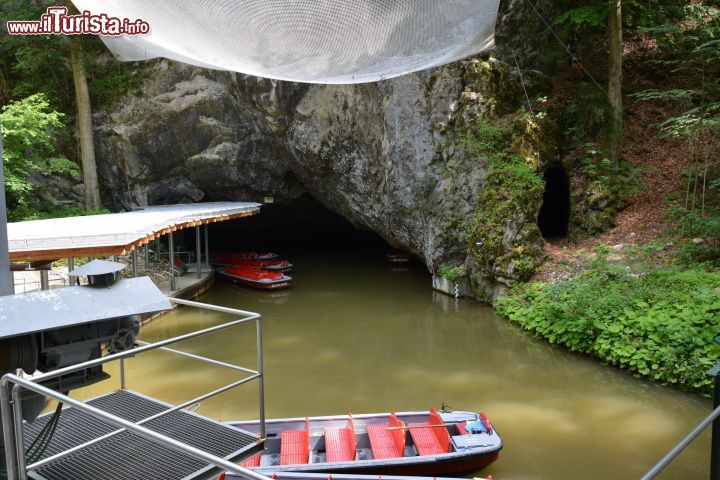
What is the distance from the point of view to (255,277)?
63.1 feet

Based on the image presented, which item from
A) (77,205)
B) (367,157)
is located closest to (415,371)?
(367,157)

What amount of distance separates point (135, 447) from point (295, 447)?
12.1 feet

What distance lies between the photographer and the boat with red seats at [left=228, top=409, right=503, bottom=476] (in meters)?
6.62

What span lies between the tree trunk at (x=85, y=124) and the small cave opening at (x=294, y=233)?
25.5ft

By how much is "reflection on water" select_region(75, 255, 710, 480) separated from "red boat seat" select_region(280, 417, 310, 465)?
1.62 meters

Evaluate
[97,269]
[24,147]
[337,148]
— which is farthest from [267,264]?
[97,269]

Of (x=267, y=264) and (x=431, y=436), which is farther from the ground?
(x=267, y=264)

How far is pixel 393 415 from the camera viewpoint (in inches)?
303

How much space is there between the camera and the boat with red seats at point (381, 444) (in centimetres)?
662

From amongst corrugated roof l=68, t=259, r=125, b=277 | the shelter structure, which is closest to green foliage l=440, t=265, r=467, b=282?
the shelter structure

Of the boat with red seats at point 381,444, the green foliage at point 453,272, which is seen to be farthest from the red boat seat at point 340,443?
the green foliage at point 453,272

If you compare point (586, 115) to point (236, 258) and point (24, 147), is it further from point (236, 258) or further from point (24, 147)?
point (24, 147)

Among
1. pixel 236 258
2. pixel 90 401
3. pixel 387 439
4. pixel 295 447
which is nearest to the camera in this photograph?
pixel 90 401

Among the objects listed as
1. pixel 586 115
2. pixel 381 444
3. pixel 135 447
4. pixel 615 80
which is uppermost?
pixel 615 80
